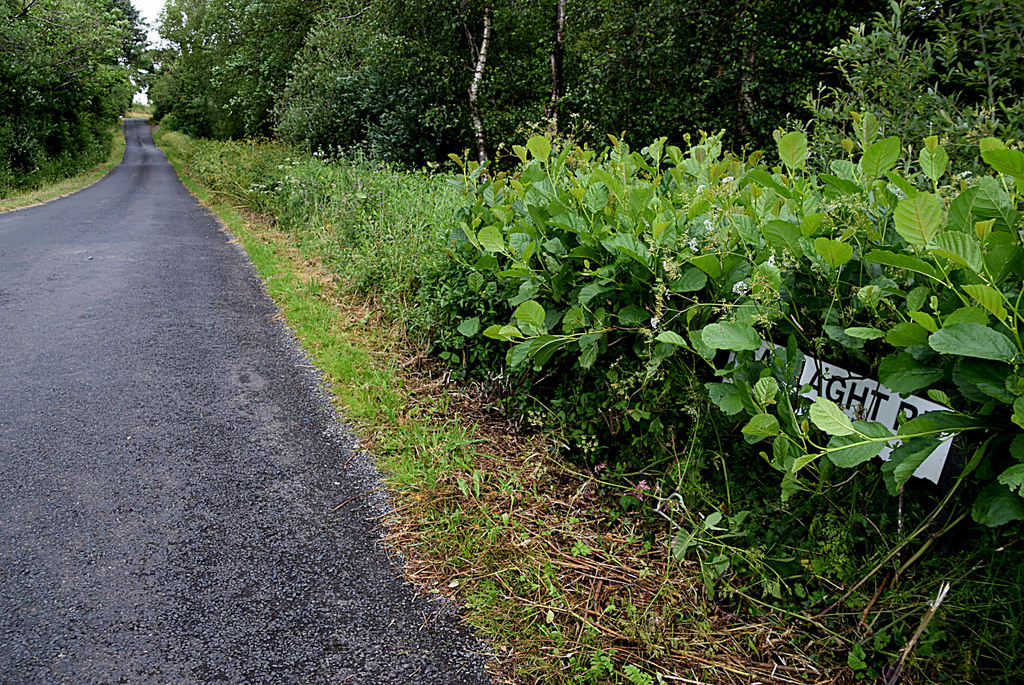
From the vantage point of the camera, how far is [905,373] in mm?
1719

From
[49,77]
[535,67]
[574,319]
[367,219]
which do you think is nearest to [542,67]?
[535,67]

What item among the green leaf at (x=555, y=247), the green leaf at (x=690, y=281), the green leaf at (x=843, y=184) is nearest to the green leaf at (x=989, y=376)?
the green leaf at (x=843, y=184)

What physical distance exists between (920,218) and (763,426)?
673 mm

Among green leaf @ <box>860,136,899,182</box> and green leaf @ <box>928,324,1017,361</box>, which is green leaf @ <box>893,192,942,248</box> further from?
green leaf @ <box>860,136,899,182</box>

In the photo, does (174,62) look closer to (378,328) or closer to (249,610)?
(378,328)

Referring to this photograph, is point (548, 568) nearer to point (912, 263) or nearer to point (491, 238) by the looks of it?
point (491, 238)

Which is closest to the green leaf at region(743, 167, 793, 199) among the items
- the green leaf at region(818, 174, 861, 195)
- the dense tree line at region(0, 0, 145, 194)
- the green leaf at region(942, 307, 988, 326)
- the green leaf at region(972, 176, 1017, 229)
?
the green leaf at region(818, 174, 861, 195)

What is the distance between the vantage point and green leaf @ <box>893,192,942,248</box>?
5.33 ft

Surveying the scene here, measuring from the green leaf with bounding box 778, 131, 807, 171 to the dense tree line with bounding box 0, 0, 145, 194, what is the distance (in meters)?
21.5

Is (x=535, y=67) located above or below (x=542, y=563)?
above

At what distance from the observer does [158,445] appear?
3625mm

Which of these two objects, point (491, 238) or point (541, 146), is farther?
point (541, 146)

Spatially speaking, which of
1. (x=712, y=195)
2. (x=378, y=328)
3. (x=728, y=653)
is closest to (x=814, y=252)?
(x=712, y=195)

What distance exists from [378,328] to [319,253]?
311cm
